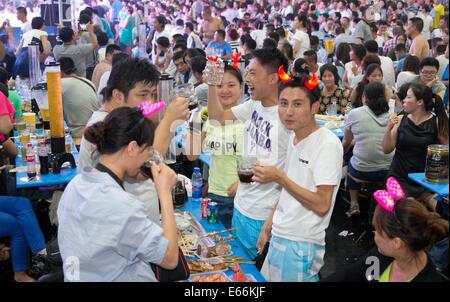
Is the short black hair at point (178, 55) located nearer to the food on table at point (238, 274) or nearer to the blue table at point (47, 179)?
the blue table at point (47, 179)

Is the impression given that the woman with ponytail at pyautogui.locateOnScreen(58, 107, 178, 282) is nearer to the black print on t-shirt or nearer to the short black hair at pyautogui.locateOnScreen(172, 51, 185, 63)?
the black print on t-shirt

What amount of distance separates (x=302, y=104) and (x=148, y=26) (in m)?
11.3

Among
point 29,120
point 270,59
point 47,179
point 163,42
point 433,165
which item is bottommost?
point 47,179

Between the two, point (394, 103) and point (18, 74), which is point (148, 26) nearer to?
point (18, 74)

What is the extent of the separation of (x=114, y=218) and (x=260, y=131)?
1.27 meters

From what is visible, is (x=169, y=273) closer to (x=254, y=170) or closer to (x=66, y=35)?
(x=254, y=170)

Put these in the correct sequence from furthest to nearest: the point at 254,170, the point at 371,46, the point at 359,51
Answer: the point at 371,46 < the point at 359,51 < the point at 254,170

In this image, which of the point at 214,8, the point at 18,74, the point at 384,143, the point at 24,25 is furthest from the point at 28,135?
the point at 214,8

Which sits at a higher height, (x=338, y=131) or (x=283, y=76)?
(x=283, y=76)

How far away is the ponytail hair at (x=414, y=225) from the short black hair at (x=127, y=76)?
135 centimetres

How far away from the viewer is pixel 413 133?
13.9 ft

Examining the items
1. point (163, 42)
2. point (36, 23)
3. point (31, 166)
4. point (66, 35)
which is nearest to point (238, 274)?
point (31, 166)

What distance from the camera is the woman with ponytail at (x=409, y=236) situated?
6.97 feet
